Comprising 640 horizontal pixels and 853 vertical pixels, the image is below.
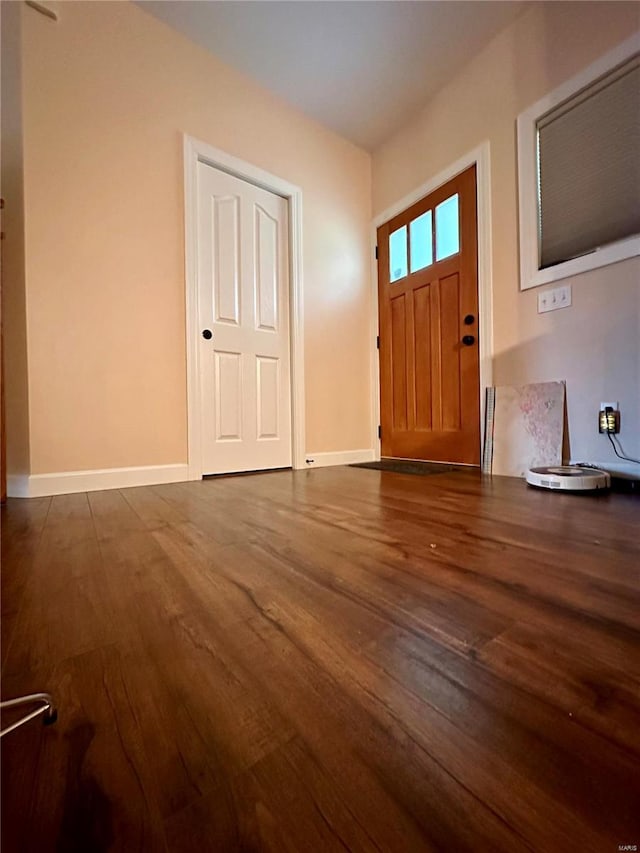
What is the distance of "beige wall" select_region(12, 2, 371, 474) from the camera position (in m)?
1.77

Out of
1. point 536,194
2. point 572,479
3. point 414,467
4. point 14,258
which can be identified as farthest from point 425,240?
point 14,258

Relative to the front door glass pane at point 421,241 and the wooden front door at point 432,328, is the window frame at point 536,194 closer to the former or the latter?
the wooden front door at point 432,328

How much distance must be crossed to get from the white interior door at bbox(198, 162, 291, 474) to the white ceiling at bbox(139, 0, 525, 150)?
2.33ft

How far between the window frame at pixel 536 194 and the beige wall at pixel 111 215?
1.65 metres

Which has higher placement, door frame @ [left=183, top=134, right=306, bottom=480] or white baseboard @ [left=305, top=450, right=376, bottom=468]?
door frame @ [left=183, top=134, right=306, bottom=480]

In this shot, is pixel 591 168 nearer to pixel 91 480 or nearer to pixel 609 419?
pixel 609 419

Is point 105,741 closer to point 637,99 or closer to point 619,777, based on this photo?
point 619,777

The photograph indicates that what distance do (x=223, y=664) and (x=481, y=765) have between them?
30 centimetres

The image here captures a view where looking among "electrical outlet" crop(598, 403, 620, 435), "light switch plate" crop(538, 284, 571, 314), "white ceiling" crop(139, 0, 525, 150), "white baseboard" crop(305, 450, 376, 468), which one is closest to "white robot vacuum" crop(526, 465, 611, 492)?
"electrical outlet" crop(598, 403, 620, 435)

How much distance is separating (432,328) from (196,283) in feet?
5.33

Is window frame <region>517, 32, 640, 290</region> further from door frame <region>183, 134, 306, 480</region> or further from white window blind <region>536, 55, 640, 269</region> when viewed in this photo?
door frame <region>183, 134, 306, 480</region>

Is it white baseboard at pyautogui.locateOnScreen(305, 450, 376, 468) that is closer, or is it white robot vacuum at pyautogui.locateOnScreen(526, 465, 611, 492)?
white robot vacuum at pyautogui.locateOnScreen(526, 465, 611, 492)

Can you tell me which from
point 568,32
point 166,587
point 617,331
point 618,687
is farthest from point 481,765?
point 568,32

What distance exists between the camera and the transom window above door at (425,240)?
2498mm
